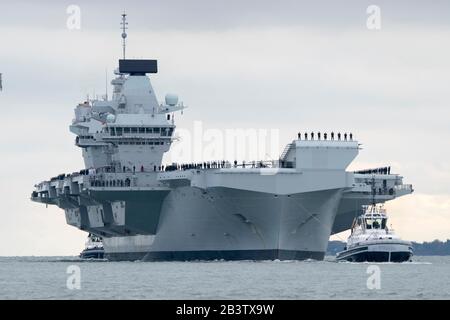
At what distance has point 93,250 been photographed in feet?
516

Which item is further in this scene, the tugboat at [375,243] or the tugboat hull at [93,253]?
the tugboat hull at [93,253]

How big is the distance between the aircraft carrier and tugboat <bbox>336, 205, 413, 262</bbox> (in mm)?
2313

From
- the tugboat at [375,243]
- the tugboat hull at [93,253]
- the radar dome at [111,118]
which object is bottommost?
the tugboat hull at [93,253]

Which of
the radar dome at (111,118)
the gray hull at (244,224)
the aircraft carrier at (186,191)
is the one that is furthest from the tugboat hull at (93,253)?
the gray hull at (244,224)

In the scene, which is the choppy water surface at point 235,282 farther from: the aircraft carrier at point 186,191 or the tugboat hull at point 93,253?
the tugboat hull at point 93,253

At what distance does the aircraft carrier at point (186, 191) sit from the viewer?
324ft

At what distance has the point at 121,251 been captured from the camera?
124 m

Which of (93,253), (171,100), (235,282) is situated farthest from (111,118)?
(93,253)

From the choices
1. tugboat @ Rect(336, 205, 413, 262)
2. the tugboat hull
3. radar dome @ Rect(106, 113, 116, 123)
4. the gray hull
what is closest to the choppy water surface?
tugboat @ Rect(336, 205, 413, 262)

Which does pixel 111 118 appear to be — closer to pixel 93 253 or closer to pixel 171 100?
pixel 171 100

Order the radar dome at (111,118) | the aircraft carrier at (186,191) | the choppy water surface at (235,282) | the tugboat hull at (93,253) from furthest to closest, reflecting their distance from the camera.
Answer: the tugboat hull at (93,253)
the radar dome at (111,118)
the aircraft carrier at (186,191)
the choppy water surface at (235,282)

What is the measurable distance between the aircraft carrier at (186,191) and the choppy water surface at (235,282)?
10.2 feet
